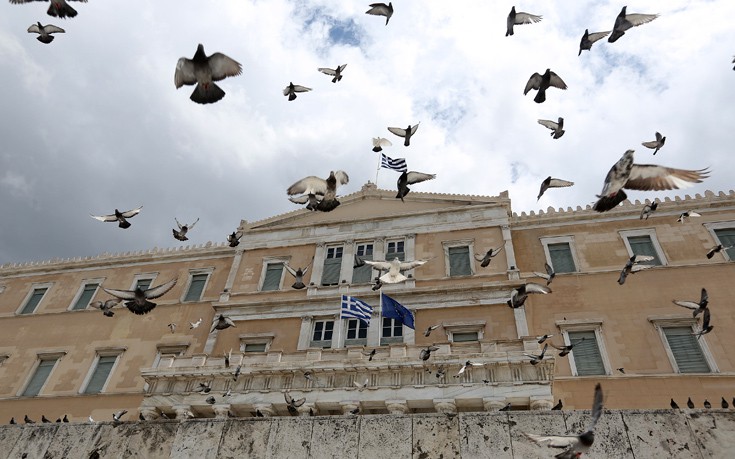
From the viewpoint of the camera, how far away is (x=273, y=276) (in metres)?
27.7

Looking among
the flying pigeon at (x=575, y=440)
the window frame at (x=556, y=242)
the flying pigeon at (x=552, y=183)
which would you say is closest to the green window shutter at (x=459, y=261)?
the window frame at (x=556, y=242)

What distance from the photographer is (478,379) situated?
18406mm

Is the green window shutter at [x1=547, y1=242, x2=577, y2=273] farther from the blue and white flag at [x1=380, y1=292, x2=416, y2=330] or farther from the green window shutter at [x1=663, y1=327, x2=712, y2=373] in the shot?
the blue and white flag at [x1=380, y1=292, x2=416, y2=330]

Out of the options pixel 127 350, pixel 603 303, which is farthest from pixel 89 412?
pixel 603 303

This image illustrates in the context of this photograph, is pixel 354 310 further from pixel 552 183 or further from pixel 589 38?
pixel 589 38

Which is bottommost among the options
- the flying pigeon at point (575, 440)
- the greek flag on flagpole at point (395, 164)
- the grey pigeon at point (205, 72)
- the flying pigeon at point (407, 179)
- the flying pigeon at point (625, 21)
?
the flying pigeon at point (575, 440)

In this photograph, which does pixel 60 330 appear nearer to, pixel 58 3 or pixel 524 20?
pixel 58 3

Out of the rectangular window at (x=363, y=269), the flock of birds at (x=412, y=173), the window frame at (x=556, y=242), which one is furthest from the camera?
the rectangular window at (x=363, y=269)

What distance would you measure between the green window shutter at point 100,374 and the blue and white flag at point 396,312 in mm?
16205

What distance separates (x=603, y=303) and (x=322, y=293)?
13.7 metres

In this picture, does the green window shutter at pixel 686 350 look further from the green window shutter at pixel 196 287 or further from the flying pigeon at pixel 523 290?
the green window shutter at pixel 196 287

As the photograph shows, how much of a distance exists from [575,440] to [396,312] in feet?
50.8

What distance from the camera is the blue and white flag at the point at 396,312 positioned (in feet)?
69.7

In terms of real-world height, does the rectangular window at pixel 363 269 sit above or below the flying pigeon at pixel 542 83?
above
